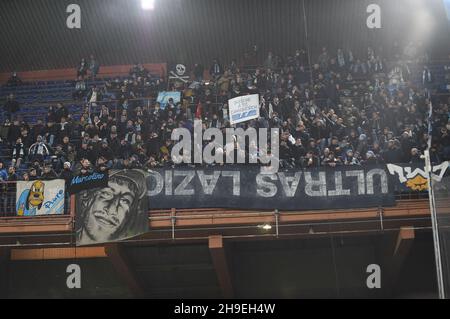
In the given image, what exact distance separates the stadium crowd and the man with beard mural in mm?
619

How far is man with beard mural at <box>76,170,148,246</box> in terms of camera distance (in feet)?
51.1

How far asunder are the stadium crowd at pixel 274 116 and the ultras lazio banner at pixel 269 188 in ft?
1.66

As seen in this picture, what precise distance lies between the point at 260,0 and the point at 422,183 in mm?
10104

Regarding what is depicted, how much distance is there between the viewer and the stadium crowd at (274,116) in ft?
56.5

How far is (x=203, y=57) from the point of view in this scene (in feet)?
84.0

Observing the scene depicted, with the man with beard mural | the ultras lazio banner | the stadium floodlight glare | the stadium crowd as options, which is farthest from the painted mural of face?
the stadium floodlight glare

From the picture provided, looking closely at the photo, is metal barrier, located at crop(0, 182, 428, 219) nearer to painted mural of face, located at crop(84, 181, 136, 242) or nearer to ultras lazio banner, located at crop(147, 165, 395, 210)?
ultras lazio banner, located at crop(147, 165, 395, 210)

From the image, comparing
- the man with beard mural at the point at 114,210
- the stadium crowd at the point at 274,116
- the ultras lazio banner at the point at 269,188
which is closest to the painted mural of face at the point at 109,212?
the man with beard mural at the point at 114,210

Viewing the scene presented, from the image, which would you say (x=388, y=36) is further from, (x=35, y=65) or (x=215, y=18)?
(x=35, y=65)

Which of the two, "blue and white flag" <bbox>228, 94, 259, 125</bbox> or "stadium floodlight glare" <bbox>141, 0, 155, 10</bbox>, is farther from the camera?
"stadium floodlight glare" <bbox>141, 0, 155, 10</bbox>

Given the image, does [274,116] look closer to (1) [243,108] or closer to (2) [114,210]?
(1) [243,108]

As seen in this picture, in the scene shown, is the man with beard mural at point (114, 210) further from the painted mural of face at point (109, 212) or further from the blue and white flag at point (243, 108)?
the blue and white flag at point (243, 108)
